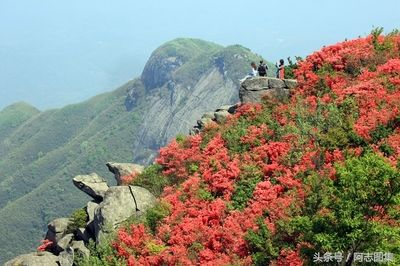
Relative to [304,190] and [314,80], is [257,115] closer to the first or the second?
[314,80]

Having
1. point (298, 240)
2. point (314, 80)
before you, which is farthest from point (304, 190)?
point (314, 80)

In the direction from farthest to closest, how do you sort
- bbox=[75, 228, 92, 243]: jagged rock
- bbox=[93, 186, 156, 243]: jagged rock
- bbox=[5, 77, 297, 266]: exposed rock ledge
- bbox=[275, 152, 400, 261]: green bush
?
bbox=[75, 228, 92, 243]: jagged rock
bbox=[5, 77, 297, 266]: exposed rock ledge
bbox=[93, 186, 156, 243]: jagged rock
bbox=[275, 152, 400, 261]: green bush

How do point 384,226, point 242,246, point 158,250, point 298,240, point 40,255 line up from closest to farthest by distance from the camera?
point 384,226
point 298,240
point 242,246
point 158,250
point 40,255

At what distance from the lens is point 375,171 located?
13508 mm

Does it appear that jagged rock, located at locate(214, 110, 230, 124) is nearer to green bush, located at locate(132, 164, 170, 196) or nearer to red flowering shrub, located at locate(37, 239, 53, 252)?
green bush, located at locate(132, 164, 170, 196)

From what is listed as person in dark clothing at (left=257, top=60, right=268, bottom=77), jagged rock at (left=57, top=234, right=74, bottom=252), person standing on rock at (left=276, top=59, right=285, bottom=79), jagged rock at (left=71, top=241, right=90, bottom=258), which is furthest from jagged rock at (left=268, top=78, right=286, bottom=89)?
jagged rock at (left=57, top=234, right=74, bottom=252)

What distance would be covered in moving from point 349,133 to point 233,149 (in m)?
7.33

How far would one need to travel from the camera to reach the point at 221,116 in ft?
112

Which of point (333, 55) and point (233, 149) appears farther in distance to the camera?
point (333, 55)

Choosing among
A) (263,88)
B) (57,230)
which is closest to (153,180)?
(57,230)

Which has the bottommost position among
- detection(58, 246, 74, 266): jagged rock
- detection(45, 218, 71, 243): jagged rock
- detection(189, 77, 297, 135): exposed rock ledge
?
detection(45, 218, 71, 243): jagged rock

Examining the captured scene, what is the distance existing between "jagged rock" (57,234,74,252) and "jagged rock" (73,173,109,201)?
12.3 ft

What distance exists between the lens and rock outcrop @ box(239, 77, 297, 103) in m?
32.0

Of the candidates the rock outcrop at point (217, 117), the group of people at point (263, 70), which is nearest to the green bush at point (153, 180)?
the rock outcrop at point (217, 117)
